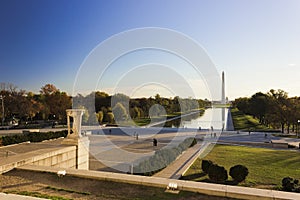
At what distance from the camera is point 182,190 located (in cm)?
560

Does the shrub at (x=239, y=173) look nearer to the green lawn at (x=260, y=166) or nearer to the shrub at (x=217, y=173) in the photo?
the green lawn at (x=260, y=166)

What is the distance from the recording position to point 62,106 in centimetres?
4031

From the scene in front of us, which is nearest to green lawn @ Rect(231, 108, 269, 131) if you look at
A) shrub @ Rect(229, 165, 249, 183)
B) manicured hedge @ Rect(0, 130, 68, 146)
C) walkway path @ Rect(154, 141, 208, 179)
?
walkway path @ Rect(154, 141, 208, 179)

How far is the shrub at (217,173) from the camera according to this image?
373 inches

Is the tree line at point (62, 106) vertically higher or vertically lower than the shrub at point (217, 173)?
higher

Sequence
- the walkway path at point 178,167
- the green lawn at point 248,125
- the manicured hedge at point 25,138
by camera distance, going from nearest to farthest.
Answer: the walkway path at point 178,167
the manicured hedge at point 25,138
the green lawn at point 248,125

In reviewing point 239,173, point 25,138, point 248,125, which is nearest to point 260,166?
point 239,173

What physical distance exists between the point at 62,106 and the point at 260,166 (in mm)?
33667

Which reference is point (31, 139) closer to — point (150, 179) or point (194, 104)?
point (150, 179)

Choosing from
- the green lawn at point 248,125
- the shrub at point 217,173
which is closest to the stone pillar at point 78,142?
the shrub at point 217,173

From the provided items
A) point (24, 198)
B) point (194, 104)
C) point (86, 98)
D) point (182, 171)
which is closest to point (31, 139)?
point (182, 171)

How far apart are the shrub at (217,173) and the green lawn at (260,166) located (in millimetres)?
509

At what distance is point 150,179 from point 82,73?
8.93 meters

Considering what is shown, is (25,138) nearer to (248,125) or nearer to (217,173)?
(217,173)
